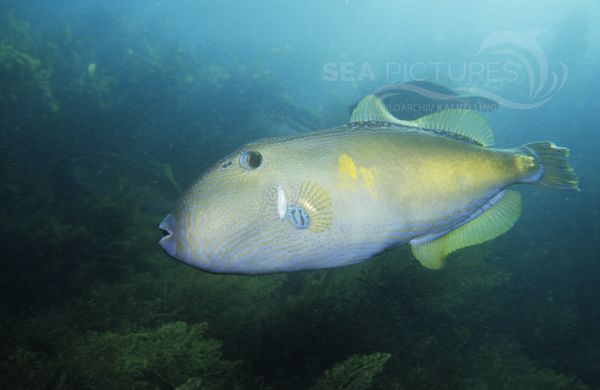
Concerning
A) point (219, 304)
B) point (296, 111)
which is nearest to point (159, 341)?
point (219, 304)

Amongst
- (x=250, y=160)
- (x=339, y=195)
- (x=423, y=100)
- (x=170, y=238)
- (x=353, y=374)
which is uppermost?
(x=423, y=100)

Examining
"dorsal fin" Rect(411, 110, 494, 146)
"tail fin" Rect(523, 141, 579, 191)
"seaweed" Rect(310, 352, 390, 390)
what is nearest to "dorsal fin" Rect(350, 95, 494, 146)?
"dorsal fin" Rect(411, 110, 494, 146)

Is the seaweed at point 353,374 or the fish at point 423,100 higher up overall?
the fish at point 423,100

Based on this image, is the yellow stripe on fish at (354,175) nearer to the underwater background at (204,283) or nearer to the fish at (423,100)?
the underwater background at (204,283)

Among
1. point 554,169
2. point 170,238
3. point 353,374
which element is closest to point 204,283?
point 353,374

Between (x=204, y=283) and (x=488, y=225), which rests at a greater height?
(x=488, y=225)

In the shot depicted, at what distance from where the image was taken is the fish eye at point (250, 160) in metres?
1.21

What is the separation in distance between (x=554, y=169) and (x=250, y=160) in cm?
156

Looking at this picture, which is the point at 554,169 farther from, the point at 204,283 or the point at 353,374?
the point at 204,283

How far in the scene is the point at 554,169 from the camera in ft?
5.37

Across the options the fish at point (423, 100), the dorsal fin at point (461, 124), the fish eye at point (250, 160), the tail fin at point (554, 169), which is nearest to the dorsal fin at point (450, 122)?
the dorsal fin at point (461, 124)

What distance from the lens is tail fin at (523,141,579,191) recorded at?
163 cm

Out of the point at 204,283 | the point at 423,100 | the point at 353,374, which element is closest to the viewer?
the point at 353,374

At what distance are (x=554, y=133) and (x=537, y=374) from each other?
37.8ft
